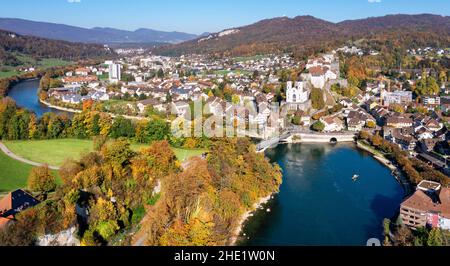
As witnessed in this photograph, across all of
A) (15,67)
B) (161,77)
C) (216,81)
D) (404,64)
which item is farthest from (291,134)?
(15,67)

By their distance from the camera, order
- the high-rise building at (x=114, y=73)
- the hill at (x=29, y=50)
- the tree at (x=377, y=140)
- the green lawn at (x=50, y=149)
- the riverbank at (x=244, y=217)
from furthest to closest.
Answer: the hill at (x=29, y=50) → the high-rise building at (x=114, y=73) → the tree at (x=377, y=140) → the green lawn at (x=50, y=149) → the riverbank at (x=244, y=217)

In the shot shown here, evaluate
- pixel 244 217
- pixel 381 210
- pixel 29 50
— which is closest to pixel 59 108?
pixel 244 217

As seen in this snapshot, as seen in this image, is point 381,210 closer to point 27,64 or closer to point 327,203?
point 327,203

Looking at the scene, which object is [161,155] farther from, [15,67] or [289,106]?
[15,67]

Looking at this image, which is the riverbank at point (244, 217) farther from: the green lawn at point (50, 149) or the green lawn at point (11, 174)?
the green lawn at point (50, 149)

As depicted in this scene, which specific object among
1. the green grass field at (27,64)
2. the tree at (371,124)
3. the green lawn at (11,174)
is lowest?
the green lawn at (11,174)

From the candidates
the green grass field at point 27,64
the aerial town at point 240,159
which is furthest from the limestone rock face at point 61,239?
the green grass field at point 27,64

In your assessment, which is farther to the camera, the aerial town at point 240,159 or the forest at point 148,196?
the aerial town at point 240,159
